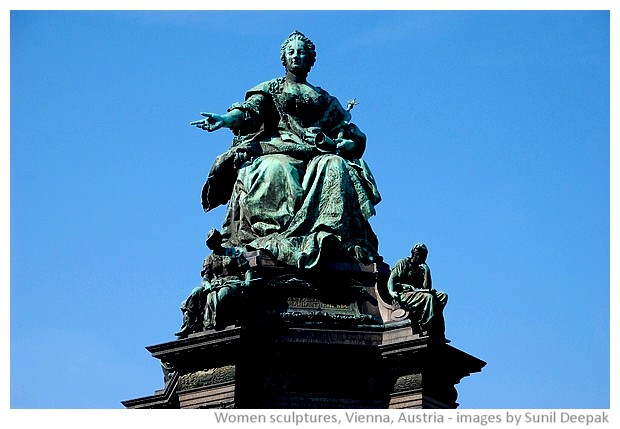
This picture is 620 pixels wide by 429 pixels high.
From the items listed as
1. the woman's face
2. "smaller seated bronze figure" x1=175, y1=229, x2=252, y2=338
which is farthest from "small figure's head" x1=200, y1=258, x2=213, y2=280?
the woman's face

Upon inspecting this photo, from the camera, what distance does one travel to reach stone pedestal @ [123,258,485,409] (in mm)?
35188

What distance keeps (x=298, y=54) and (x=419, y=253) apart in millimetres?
5393

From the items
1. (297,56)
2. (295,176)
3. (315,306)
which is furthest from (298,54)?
(315,306)

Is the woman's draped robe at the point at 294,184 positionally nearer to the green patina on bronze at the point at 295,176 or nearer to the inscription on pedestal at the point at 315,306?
the green patina on bronze at the point at 295,176

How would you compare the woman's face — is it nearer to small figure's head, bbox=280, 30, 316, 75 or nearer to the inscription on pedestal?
small figure's head, bbox=280, 30, 316, 75

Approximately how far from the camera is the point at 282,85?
3947 cm

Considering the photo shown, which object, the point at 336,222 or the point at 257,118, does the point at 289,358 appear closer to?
the point at 336,222

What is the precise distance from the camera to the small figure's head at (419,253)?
36500 mm

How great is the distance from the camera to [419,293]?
35.8 metres

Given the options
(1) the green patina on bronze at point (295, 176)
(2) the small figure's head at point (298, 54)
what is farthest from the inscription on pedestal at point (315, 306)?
(2) the small figure's head at point (298, 54)

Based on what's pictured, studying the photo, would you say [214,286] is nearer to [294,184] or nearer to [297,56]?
[294,184]

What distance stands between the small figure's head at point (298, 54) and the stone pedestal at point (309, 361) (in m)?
5.32
